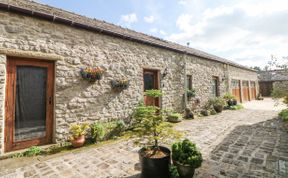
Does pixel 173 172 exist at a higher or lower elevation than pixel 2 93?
lower

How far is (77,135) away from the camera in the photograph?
4.62 m

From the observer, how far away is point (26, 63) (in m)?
4.31

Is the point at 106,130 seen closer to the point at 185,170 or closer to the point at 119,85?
the point at 119,85

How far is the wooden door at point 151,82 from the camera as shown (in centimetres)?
739

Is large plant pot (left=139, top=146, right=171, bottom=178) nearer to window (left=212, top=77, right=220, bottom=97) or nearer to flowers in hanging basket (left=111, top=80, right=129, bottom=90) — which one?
flowers in hanging basket (left=111, top=80, right=129, bottom=90)

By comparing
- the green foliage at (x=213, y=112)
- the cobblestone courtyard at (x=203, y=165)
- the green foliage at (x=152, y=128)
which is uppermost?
the green foliage at (x=152, y=128)

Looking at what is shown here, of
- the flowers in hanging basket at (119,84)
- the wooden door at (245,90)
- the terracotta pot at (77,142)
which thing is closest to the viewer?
the terracotta pot at (77,142)

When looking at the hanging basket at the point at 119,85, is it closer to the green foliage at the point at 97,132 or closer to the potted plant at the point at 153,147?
the green foliage at the point at 97,132

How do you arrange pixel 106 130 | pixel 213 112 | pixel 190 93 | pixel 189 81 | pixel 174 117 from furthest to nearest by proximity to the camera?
pixel 213 112
pixel 189 81
pixel 190 93
pixel 174 117
pixel 106 130

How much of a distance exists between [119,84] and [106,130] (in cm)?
169

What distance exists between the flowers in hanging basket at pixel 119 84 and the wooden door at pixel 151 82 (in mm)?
1350

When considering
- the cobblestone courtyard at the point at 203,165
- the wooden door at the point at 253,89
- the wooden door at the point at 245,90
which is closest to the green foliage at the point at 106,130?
the cobblestone courtyard at the point at 203,165

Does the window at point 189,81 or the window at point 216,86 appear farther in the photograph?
the window at point 216,86

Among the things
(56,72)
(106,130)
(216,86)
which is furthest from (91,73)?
(216,86)
